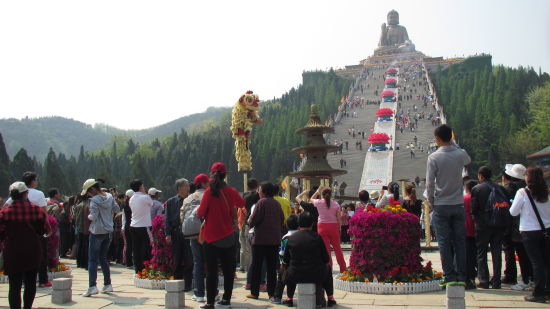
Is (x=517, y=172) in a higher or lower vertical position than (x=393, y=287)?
higher

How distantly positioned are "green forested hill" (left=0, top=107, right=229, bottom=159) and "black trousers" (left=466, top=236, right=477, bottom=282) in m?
123

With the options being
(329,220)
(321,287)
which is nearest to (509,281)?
(329,220)

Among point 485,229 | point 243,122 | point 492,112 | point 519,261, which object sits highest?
point 492,112

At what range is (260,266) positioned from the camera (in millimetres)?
7676

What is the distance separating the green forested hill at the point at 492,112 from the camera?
53.2 m

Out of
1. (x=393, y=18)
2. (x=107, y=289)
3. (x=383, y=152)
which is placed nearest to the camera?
(x=107, y=289)

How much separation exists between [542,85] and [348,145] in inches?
1264

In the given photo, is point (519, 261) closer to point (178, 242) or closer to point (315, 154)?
point (178, 242)

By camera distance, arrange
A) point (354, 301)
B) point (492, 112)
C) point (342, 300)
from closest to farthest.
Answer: point (354, 301) → point (342, 300) → point (492, 112)

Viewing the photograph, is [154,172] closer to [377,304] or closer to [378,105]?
[378,105]

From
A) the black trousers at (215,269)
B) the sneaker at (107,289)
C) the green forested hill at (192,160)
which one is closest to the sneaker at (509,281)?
the black trousers at (215,269)

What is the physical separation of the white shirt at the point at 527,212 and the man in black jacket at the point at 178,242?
4.12 meters

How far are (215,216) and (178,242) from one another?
64.7 inches

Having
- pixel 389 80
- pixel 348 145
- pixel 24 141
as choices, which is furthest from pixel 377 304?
pixel 24 141
